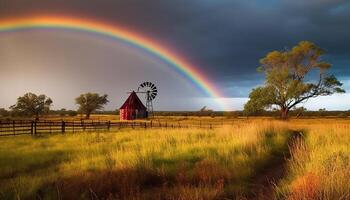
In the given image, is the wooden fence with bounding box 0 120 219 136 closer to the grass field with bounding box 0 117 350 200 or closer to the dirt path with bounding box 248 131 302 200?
the grass field with bounding box 0 117 350 200

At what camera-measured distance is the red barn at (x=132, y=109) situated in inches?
3420

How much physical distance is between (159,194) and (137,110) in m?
78.9

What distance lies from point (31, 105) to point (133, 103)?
1472 inches

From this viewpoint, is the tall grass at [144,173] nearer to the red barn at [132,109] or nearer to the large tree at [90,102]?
the red barn at [132,109]

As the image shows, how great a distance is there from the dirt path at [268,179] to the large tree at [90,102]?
111 m

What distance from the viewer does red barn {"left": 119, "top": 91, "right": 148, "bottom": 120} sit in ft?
285

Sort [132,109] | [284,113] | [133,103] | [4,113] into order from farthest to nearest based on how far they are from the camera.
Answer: [4,113], [133,103], [132,109], [284,113]

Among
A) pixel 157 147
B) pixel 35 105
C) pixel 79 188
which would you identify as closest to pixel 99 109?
pixel 35 105

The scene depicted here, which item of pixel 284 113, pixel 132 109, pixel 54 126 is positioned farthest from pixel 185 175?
pixel 132 109

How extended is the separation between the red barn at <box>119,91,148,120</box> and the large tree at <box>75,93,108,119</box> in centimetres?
3584

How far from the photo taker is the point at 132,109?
86.7 metres

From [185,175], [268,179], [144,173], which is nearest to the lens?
[268,179]

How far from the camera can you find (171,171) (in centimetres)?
1193

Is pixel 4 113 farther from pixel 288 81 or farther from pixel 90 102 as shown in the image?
pixel 288 81
